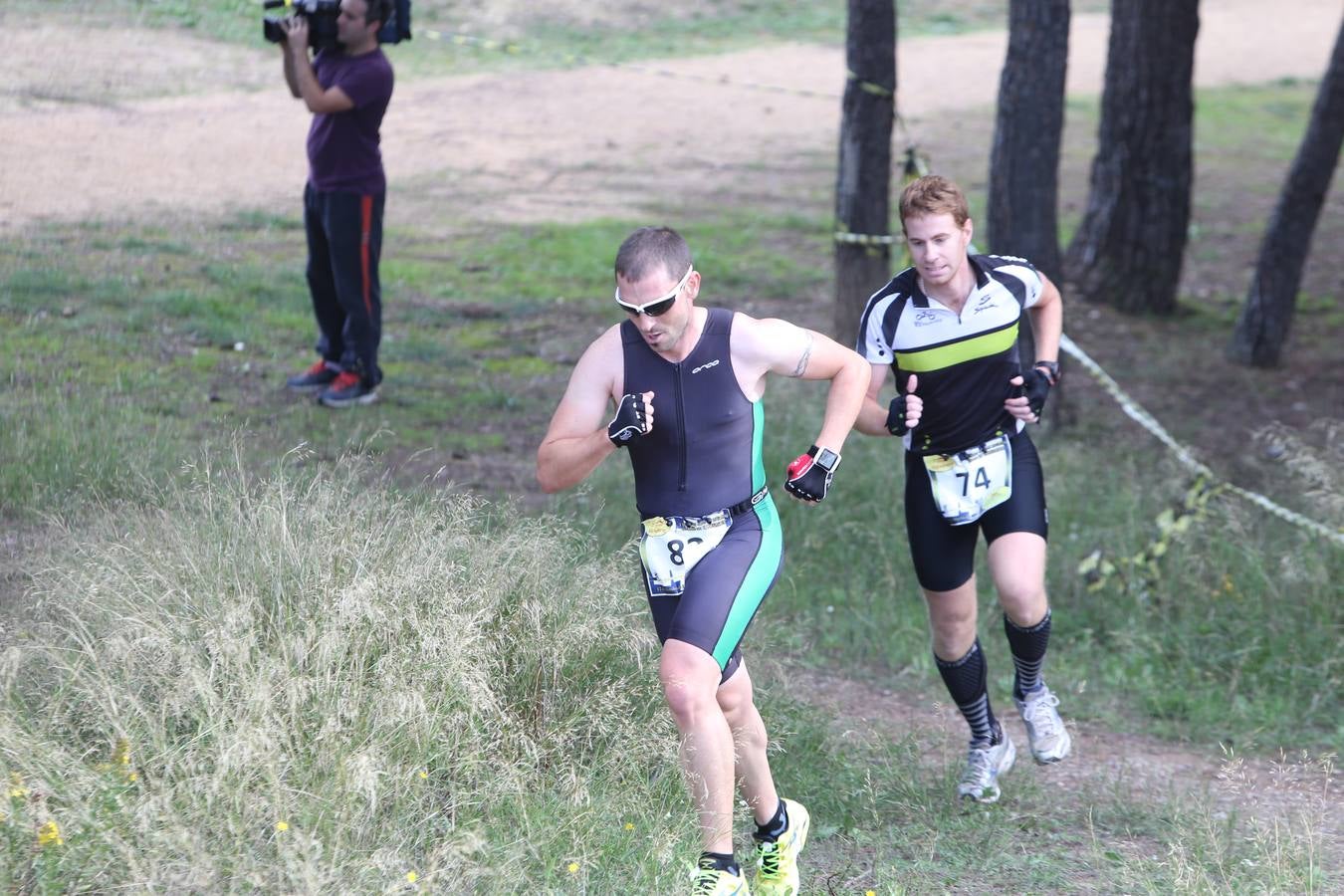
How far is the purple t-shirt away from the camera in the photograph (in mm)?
7906

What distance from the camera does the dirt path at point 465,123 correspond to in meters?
10.9

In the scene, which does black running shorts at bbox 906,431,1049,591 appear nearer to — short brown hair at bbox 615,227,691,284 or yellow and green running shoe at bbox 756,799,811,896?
yellow and green running shoe at bbox 756,799,811,896

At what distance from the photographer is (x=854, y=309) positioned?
10.2 metres

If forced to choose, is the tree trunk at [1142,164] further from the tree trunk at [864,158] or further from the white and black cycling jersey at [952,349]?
the white and black cycling jersey at [952,349]

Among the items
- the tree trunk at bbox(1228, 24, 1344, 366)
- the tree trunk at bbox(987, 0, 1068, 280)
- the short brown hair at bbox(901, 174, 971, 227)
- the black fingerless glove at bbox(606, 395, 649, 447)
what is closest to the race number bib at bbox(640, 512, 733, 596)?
the black fingerless glove at bbox(606, 395, 649, 447)

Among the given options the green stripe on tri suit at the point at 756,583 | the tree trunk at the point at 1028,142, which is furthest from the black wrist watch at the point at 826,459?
the tree trunk at the point at 1028,142

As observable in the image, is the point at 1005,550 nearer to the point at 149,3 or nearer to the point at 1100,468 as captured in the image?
the point at 1100,468

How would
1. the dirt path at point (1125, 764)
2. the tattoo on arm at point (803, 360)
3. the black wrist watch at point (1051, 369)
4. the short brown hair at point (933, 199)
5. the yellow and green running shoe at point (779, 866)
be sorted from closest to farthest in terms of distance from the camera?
the yellow and green running shoe at point (779, 866) → the tattoo on arm at point (803, 360) → the short brown hair at point (933, 199) → the black wrist watch at point (1051, 369) → the dirt path at point (1125, 764)

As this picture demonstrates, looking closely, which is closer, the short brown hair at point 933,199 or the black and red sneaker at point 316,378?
the short brown hair at point 933,199

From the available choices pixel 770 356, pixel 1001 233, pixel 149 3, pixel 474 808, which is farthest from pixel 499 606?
pixel 149 3

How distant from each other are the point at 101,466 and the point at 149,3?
9.29m

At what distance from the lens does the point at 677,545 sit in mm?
4219

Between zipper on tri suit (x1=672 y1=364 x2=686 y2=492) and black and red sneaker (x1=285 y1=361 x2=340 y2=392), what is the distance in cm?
468

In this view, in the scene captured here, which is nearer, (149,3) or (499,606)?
(499,606)
